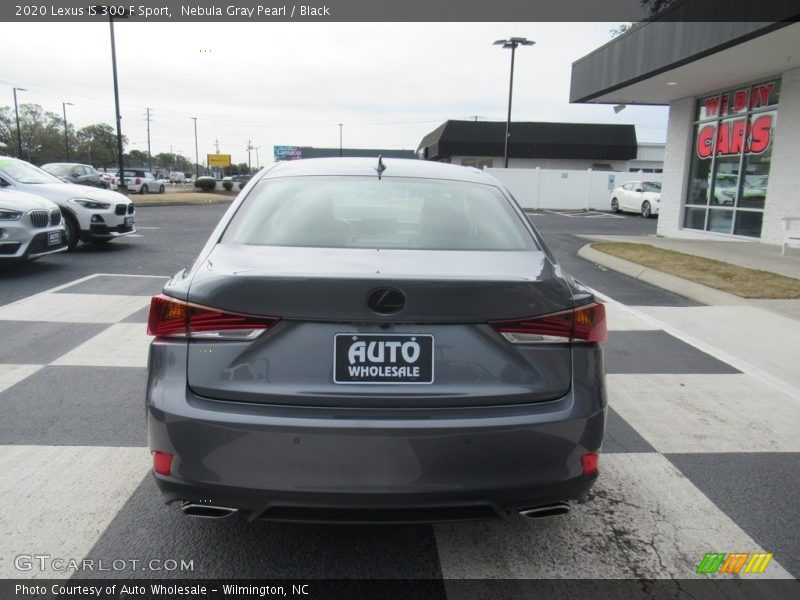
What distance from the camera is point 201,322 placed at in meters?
2.24

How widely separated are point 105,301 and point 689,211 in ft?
47.9

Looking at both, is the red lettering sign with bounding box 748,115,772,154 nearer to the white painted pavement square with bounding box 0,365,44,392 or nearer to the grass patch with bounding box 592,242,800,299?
the grass patch with bounding box 592,242,800,299

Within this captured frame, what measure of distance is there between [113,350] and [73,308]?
1824 mm

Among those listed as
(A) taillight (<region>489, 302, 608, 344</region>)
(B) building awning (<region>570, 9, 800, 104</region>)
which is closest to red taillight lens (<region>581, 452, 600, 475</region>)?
(A) taillight (<region>489, 302, 608, 344</region>)

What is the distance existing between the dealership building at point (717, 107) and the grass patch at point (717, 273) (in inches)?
141

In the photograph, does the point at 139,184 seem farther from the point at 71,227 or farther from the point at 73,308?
the point at 73,308

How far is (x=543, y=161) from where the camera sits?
46.5 meters

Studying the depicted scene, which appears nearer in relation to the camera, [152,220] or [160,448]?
[160,448]

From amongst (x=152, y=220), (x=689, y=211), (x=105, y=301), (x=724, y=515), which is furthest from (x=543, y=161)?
(x=724, y=515)

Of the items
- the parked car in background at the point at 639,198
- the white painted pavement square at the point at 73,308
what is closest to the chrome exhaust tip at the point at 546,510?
the white painted pavement square at the point at 73,308

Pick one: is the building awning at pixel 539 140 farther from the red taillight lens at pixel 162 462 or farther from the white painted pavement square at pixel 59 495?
the red taillight lens at pixel 162 462

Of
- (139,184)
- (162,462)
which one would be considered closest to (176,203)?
(139,184)

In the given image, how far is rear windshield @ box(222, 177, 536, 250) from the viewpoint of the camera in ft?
9.18

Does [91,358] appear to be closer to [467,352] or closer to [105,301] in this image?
[105,301]
